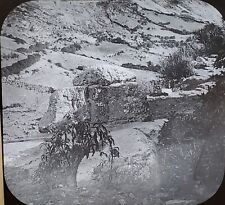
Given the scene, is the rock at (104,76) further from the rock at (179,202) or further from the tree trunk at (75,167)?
the rock at (179,202)

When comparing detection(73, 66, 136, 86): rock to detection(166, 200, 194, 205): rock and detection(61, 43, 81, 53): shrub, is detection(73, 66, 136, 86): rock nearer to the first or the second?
detection(61, 43, 81, 53): shrub

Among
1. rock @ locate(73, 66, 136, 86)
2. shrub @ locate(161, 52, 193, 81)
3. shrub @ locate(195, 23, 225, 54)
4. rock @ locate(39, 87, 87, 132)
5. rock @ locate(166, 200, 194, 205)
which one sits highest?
shrub @ locate(195, 23, 225, 54)

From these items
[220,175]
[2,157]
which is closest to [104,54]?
[2,157]

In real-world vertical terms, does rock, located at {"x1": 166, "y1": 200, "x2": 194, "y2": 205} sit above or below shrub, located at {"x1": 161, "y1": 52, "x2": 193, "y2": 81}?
below

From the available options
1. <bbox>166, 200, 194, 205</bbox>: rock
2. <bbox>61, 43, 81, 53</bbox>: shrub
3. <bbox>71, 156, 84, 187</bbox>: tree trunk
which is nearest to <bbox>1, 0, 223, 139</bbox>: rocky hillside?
<bbox>61, 43, 81, 53</bbox>: shrub

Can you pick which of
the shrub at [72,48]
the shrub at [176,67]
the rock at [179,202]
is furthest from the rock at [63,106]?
the rock at [179,202]

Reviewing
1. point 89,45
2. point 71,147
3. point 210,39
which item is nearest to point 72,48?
point 89,45

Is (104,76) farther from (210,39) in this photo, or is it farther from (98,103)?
(210,39)

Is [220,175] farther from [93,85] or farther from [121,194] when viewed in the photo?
[93,85]
